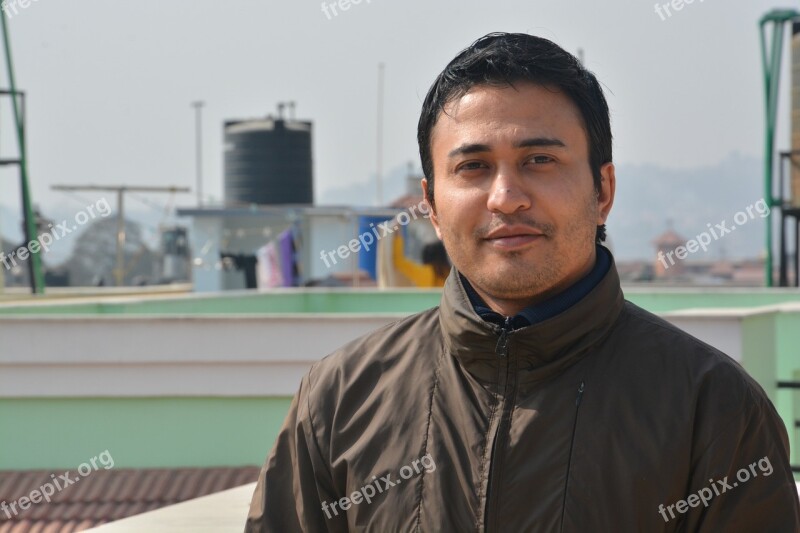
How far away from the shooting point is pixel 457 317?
236cm

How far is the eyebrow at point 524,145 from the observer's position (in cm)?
236

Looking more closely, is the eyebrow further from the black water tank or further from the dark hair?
the black water tank

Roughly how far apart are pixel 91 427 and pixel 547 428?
4.64 metres

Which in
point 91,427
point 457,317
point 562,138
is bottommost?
point 91,427

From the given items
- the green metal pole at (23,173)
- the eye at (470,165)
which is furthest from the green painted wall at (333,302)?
the eye at (470,165)

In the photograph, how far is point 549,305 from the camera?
2.36 m

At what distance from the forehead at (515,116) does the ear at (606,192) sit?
4.3 inches

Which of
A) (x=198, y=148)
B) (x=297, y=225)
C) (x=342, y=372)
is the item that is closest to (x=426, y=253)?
(x=342, y=372)

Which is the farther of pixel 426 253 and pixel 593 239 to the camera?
pixel 426 253

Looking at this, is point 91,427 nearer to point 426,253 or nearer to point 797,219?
point 426,253

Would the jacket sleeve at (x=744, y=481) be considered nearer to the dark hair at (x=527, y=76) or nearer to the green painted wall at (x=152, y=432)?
the dark hair at (x=527, y=76)

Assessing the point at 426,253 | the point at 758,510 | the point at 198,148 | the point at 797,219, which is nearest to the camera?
the point at 758,510

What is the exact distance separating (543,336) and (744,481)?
430mm

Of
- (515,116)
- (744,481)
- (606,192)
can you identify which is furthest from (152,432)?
(744,481)
